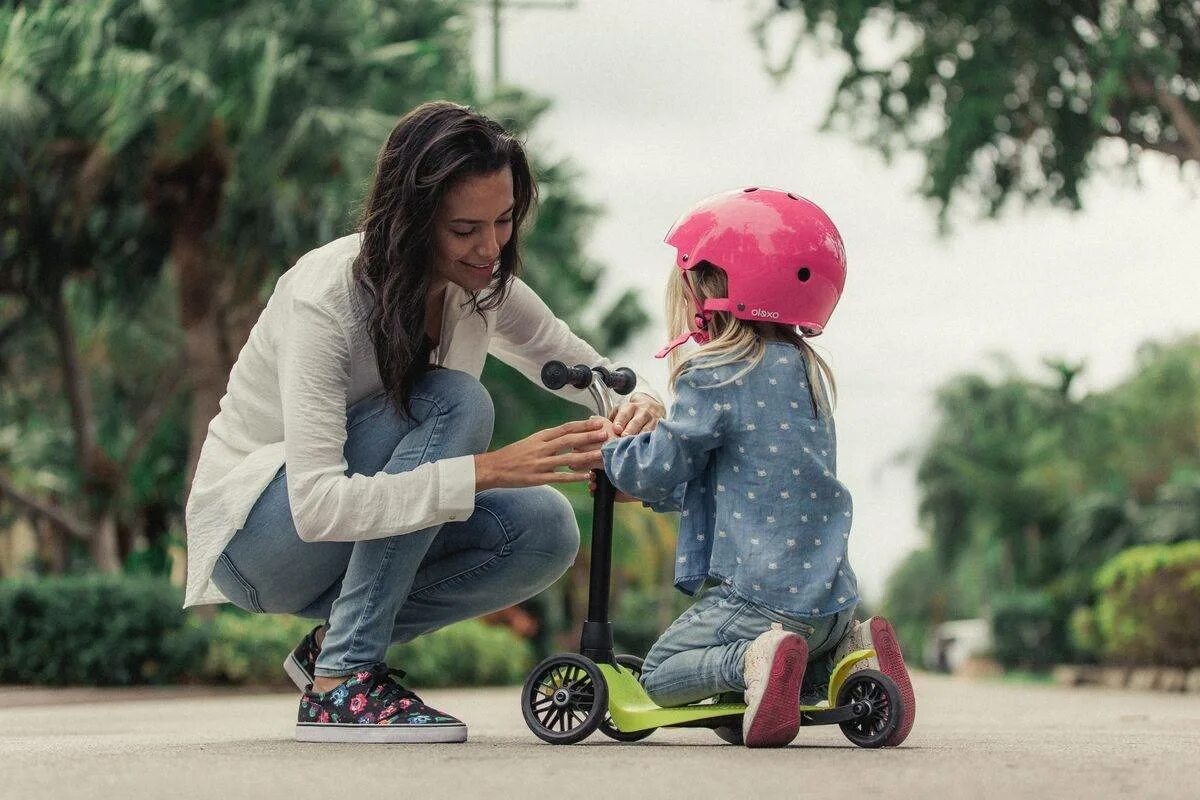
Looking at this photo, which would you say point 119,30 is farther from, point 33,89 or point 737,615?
point 737,615

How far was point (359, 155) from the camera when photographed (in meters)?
12.4

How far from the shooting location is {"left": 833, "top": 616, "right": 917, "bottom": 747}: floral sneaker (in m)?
3.72

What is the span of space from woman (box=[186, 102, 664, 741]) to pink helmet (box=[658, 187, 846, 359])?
398mm

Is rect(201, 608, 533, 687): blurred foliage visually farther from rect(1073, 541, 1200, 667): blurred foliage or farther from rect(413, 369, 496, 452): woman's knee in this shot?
rect(413, 369, 496, 452): woman's knee

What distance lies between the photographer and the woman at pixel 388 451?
12.5ft

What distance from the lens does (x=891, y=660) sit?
12.5 feet

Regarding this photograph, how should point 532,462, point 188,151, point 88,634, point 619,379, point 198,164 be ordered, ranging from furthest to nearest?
point 198,164 < point 188,151 < point 88,634 < point 619,379 < point 532,462

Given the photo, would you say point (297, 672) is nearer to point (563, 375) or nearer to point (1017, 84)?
point (563, 375)

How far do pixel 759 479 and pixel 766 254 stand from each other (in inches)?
22.0

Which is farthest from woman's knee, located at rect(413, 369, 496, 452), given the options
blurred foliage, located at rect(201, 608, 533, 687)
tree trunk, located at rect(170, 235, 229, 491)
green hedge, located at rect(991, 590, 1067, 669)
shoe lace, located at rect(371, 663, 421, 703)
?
green hedge, located at rect(991, 590, 1067, 669)

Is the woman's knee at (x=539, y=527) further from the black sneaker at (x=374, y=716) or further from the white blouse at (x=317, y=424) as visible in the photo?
the black sneaker at (x=374, y=716)

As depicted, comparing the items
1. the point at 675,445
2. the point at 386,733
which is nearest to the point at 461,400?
the point at 675,445

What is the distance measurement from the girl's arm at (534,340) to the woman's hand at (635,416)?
0.18m

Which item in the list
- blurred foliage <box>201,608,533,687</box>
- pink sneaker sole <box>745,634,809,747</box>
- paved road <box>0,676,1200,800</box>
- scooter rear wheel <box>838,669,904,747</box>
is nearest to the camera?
paved road <box>0,676,1200,800</box>
